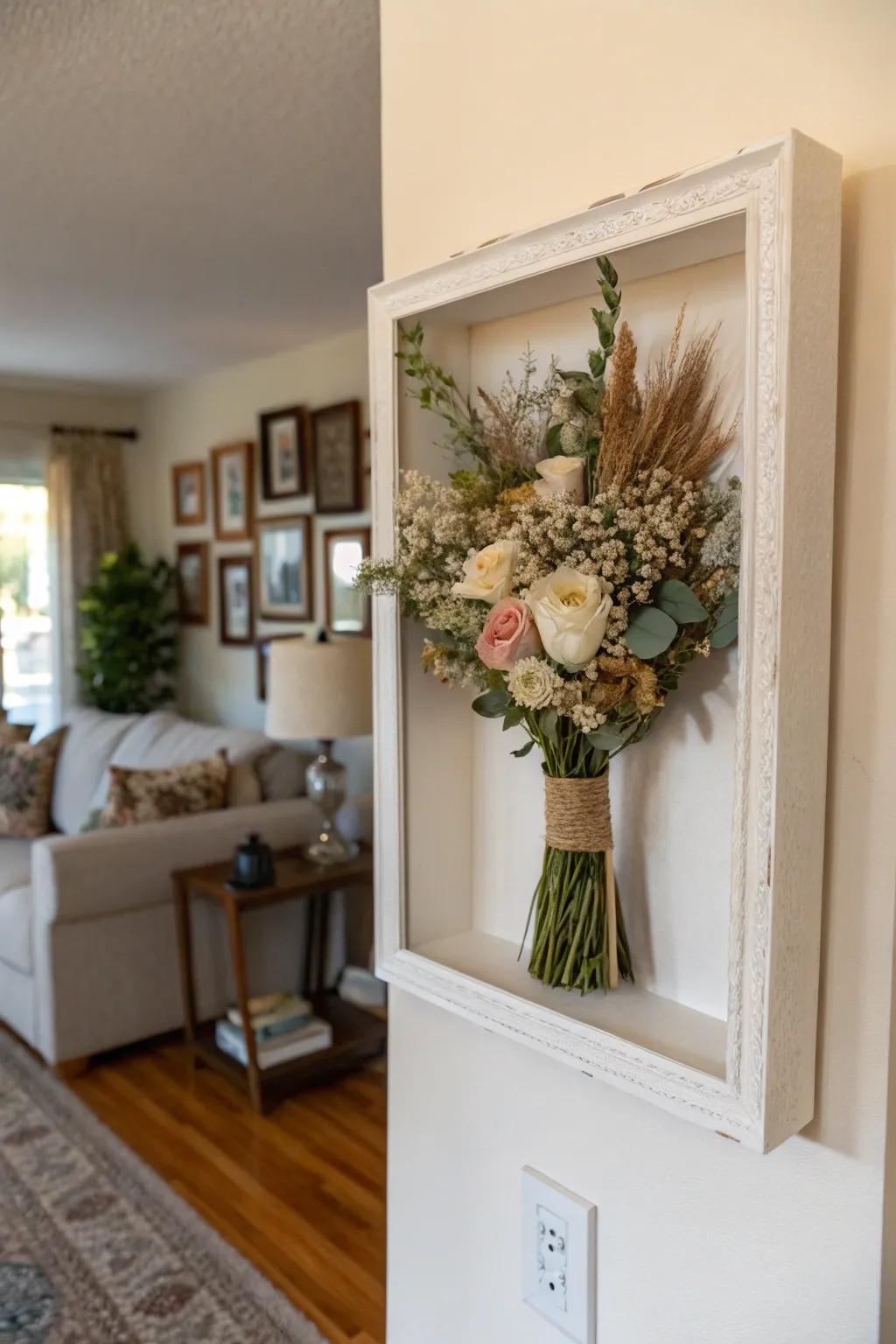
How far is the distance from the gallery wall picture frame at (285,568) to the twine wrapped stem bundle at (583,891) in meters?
3.54

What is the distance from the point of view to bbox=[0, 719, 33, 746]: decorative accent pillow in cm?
441

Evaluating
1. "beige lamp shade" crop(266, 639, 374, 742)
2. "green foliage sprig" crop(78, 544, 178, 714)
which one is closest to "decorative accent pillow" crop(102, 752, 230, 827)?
"beige lamp shade" crop(266, 639, 374, 742)

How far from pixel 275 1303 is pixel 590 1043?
163 centimetres

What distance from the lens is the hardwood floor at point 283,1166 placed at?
2160 mm

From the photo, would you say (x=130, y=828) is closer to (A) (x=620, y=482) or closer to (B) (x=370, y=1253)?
(B) (x=370, y=1253)

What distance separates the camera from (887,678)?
73 cm

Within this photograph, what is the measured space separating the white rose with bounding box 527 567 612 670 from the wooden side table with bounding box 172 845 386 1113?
2188 mm

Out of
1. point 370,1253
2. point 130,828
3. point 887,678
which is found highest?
point 887,678

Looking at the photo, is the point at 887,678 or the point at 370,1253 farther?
the point at 370,1253

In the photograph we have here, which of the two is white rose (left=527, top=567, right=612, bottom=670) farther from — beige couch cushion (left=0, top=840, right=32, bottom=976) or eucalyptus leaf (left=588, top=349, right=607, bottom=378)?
beige couch cushion (left=0, top=840, right=32, bottom=976)

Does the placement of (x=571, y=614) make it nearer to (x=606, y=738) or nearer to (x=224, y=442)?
(x=606, y=738)

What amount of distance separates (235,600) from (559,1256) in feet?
13.7

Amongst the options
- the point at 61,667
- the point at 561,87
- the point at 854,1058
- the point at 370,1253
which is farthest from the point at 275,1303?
the point at 61,667

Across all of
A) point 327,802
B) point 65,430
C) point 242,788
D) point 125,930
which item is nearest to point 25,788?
point 242,788
